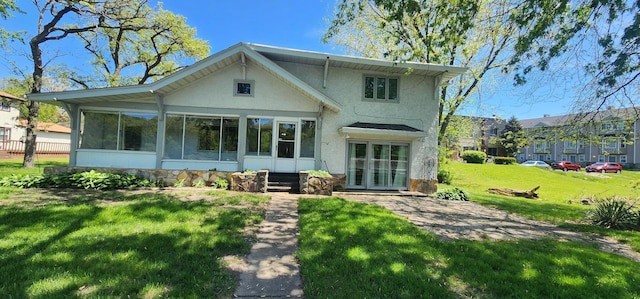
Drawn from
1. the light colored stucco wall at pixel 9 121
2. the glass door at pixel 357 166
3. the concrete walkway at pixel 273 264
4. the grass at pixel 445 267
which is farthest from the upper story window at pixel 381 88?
the light colored stucco wall at pixel 9 121

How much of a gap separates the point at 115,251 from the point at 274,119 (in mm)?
8397

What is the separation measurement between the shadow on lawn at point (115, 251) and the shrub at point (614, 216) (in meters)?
9.62

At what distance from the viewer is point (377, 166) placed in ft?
41.6

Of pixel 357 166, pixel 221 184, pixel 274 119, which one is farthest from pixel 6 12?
pixel 357 166

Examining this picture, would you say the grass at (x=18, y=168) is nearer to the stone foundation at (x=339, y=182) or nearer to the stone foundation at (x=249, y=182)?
the stone foundation at (x=249, y=182)

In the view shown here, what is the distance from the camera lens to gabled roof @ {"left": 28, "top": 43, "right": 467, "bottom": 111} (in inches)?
418

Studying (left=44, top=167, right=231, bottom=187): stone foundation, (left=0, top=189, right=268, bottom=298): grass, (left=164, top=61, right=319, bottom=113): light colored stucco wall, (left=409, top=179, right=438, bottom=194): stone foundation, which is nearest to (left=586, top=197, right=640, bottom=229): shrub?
(left=409, top=179, right=438, bottom=194): stone foundation

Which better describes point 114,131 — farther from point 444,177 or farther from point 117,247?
point 444,177

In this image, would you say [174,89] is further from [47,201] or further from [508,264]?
[508,264]

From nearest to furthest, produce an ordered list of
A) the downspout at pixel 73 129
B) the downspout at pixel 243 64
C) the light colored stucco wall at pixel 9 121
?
the downspout at pixel 243 64, the downspout at pixel 73 129, the light colored stucco wall at pixel 9 121

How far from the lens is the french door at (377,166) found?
41.0 ft

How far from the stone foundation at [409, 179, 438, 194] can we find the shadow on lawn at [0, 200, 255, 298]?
8520mm

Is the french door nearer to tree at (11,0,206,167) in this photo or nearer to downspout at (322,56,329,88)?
downspout at (322,56,329,88)

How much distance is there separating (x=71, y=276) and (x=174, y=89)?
Answer: 9.59m
